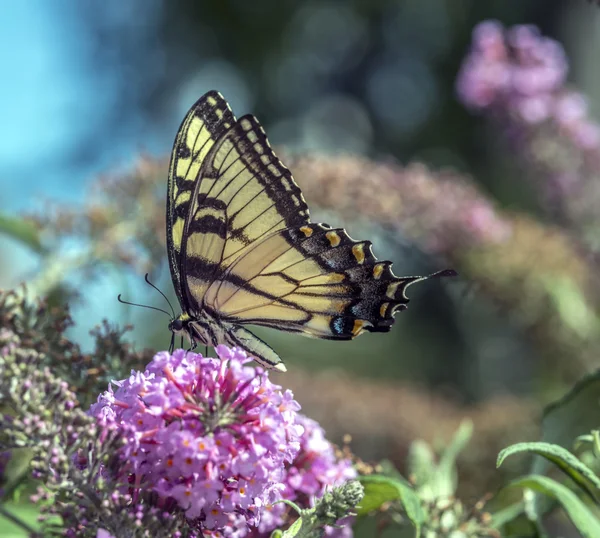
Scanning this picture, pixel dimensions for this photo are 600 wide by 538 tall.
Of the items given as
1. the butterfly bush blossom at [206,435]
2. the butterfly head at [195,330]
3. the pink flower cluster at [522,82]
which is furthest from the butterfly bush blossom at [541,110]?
the butterfly bush blossom at [206,435]

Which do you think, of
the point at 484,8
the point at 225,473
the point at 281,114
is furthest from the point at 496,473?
the point at 281,114

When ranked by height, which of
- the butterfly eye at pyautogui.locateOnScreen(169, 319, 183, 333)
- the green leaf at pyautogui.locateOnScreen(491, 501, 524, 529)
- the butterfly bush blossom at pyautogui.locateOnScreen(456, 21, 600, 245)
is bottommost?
the green leaf at pyautogui.locateOnScreen(491, 501, 524, 529)

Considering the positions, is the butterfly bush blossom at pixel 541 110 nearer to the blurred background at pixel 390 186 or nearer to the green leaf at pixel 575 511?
the blurred background at pixel 390 186

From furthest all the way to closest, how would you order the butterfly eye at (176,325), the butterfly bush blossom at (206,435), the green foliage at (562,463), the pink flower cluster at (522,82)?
the pink flower cluster at (522,82) → the butterfly eye at (176,325) → the green foliage at (562,463) → the butterfly bush blossom at (206,435)

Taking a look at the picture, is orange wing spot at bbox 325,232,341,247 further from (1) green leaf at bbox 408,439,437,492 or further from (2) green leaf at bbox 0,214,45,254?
(2) green leaf at bbox 0,214,45,254

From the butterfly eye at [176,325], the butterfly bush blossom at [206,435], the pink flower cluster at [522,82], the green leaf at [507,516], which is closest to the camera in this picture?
the butterfly bush blossom at [206,435]

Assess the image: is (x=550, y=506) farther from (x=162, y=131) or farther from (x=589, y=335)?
(x=162, y=131)

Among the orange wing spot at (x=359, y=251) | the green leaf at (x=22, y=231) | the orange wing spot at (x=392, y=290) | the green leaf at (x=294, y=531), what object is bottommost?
the green leaf at (x=294, y=531)

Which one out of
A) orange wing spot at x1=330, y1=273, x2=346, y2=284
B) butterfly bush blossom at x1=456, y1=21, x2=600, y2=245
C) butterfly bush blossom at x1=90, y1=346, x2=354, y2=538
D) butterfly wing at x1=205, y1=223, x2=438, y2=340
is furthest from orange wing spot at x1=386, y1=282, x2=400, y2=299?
butterfly bush blossom at x1=456, y1=21, x2=600, y2=245
